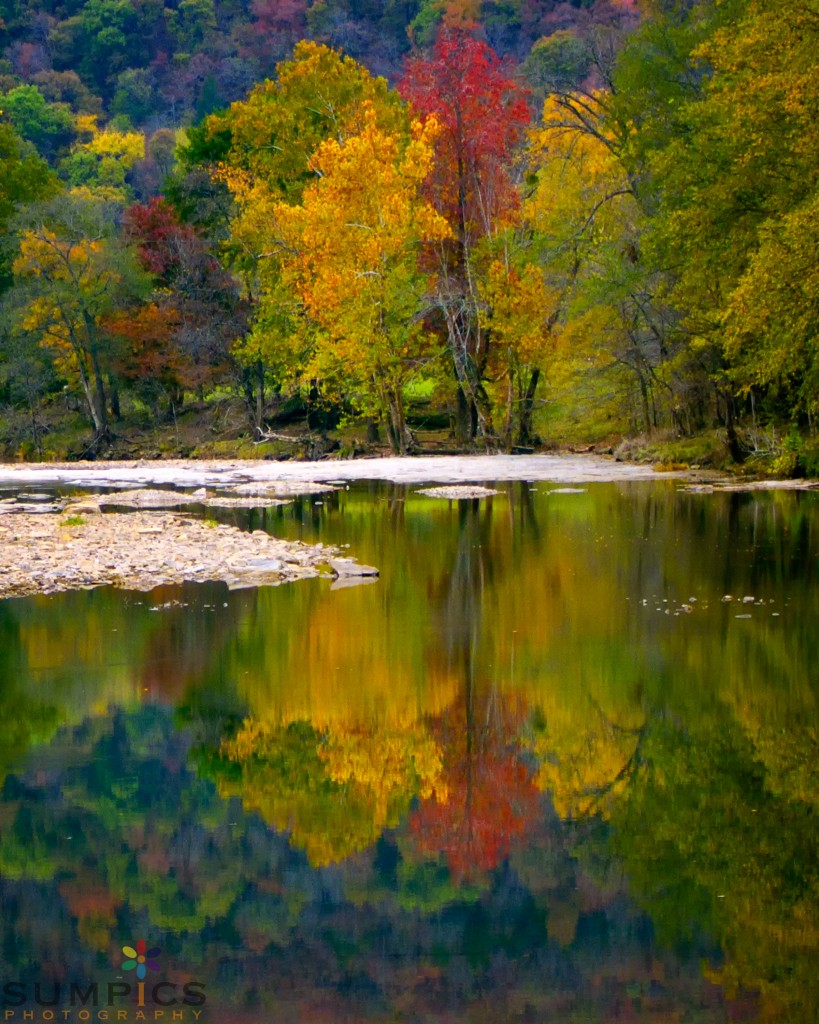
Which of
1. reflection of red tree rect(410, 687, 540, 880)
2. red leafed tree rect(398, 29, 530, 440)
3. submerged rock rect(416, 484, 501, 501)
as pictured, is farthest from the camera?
red leafed tree rect(398, 29, 530, 440)

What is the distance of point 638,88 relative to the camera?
1203 inches

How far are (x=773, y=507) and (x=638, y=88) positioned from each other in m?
13.5

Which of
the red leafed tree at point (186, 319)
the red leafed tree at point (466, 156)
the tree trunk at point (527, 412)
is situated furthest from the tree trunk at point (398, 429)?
the red leafed tree at point (186, 319)

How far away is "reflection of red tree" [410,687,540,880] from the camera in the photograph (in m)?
6.00

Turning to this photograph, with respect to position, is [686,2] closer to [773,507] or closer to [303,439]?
[773,507]

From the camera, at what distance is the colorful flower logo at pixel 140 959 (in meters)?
4.84

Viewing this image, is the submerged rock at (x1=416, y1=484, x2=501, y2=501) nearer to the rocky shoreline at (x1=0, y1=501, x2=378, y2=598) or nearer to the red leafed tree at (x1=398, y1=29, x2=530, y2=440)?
the rocky shoreline at (x1=0, y1=501, x2=378, y2=598)

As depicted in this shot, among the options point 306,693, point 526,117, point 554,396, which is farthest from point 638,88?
point 306,693

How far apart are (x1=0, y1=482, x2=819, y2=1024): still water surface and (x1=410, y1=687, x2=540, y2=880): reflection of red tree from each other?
2cm

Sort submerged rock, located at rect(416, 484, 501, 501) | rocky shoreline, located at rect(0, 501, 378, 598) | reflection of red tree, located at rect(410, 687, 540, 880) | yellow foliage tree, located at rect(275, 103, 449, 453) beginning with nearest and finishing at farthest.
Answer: reflection of red tree, located at rect(410, 687, 540, 880) < rocky shoreline, located at rect(0, 501, 378, 598) < submerged rock, located at rect(416, 484, 501, 501) < yellow foliage tree, located at rect(275, 103, 449, 453)

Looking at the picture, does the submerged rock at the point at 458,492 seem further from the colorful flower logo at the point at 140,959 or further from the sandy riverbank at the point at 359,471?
the colorful flower logo at the point at 140,959

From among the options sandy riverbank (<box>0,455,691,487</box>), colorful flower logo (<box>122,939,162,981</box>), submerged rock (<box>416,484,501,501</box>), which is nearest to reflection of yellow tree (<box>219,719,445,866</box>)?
colorful flower logo (<box>122,939,162,981</box>)

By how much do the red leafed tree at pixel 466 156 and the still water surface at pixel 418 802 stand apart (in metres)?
26.4

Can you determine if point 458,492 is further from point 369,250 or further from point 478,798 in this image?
point 478,798
